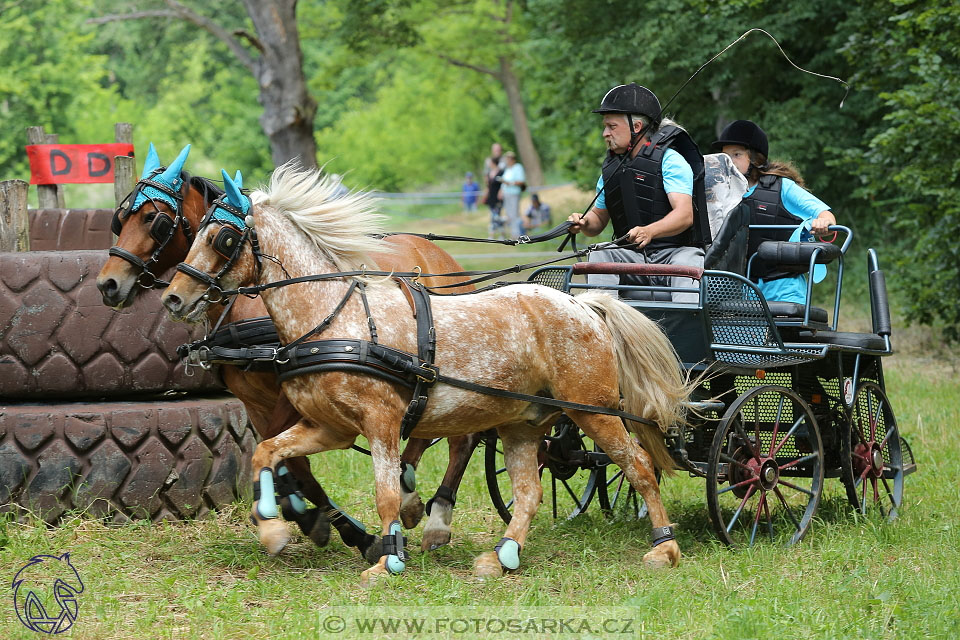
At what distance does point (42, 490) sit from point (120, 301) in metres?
1.46

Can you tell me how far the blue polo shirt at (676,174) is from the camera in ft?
19.8

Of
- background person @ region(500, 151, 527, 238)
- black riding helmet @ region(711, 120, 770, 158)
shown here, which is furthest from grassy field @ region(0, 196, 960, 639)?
background person @ region(500, 151, 527, 238)

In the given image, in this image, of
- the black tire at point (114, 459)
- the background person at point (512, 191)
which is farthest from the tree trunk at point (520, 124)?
the black tire at point (114, 459)

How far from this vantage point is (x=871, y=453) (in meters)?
6.54

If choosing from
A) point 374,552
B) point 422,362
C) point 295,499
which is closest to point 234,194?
point 422,362

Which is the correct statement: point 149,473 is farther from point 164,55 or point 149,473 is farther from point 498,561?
point 164,55

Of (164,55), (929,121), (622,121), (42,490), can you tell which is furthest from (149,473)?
(164,55)

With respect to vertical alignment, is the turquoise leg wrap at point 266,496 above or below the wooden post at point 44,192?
below

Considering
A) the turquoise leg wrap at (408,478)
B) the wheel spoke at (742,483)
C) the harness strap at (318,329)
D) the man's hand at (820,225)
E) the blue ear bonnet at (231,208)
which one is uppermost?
the blue ear bonnet at (231,208)

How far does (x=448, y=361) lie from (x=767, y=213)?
3106 millimetres

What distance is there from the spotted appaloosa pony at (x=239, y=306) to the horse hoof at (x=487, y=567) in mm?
563

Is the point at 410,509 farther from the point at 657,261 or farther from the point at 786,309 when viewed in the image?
the point at 786,309

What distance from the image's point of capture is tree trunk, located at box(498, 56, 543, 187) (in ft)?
110

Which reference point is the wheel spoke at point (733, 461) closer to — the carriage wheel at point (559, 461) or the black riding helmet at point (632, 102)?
the carriage wheel at point (559, 461)
